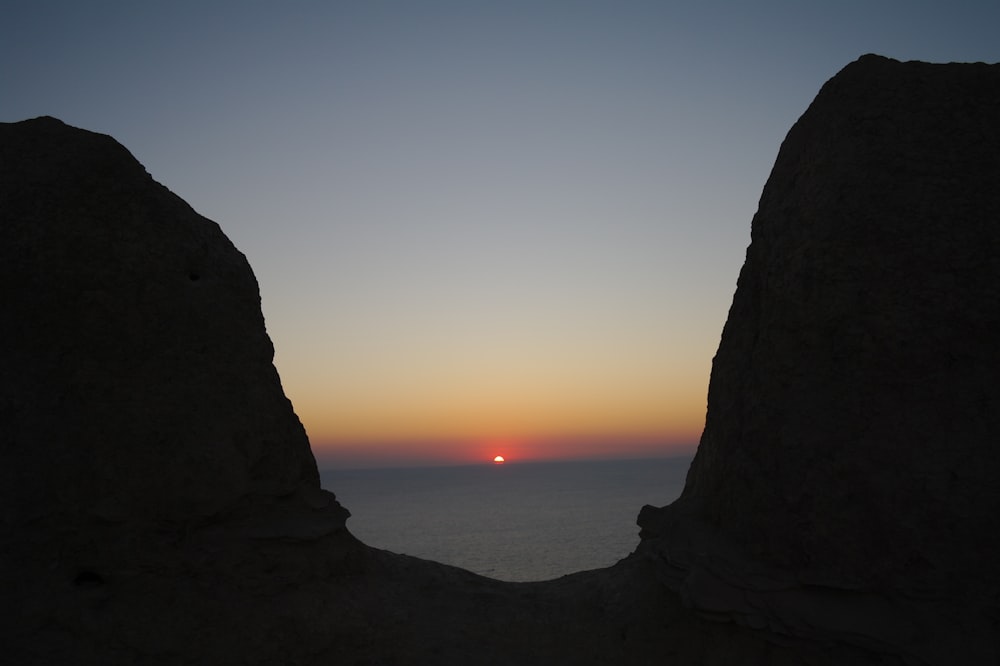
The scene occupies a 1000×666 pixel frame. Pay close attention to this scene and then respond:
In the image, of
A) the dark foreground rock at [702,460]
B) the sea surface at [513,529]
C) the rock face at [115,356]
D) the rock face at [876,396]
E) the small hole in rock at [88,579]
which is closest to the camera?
the rock face at [876,396]

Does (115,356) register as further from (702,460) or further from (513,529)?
(513,529)

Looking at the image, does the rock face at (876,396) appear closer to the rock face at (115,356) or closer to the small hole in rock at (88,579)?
the rock face at (115,356)

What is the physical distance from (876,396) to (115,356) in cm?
737

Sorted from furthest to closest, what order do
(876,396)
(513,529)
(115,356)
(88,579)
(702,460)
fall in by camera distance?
(513,529) → (702,460) → (115,356) → (88,579) → (876,396)

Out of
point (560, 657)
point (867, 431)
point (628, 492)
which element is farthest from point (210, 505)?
point (628, 492)

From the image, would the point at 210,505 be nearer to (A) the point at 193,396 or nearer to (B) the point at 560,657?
(A) the point at 193,396

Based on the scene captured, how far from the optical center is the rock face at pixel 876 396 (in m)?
6.43

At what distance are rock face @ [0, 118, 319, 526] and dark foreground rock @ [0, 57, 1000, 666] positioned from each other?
0.02 metres

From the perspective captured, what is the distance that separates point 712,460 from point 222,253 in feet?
19.7

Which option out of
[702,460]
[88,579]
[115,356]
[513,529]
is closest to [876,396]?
[702,460]

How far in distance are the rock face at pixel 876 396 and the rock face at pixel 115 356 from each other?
194 inches

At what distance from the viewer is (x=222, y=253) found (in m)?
8.72

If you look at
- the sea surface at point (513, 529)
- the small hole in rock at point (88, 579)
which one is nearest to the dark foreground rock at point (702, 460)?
the small hole in rock at point (88, 579)

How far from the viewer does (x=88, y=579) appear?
722cm
